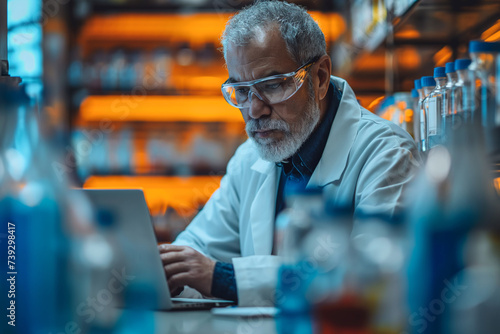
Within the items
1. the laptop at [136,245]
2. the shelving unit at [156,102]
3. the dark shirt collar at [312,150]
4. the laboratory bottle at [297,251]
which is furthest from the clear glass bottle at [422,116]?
the shelving unit at [156,102]

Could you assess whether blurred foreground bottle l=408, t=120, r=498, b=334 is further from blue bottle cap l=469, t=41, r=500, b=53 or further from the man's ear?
the man's ear

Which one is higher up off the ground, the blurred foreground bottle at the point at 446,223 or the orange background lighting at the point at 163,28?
the orange background lighting at the point at 163,28

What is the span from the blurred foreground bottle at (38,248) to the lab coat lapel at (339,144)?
89 centimetres

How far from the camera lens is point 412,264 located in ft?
1.54

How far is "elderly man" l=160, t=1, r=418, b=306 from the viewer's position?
1.36 metres

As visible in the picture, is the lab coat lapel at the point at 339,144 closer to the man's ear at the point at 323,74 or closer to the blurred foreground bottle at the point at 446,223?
the man's ear at the point at 323,74

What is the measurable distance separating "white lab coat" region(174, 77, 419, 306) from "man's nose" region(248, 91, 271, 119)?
20 cm

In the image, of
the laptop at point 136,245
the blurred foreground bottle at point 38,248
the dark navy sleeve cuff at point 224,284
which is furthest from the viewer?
the dark navy sleeve cuff at point 224,284

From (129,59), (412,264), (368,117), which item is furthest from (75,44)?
(412,264)

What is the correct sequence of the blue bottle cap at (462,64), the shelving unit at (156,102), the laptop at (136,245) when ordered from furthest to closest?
the shelving unit at (156,102) → the blue bottle cap at (462,64) → the laptop at (136,245)

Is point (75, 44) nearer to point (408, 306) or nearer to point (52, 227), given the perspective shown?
point (52, 227)

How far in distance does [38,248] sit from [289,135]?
0.98m

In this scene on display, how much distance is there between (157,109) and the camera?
3.44 metres

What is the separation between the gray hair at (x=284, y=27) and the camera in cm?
145
